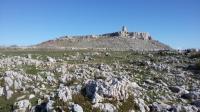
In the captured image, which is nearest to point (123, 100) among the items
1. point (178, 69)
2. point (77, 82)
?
point (77, 82)

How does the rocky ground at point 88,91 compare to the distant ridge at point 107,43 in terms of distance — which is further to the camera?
the distant ridge at point 107,43

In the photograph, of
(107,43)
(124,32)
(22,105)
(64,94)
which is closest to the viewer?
(22,105)

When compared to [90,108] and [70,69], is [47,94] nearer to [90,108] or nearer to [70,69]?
[90,108]

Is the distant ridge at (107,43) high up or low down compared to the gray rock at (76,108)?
up

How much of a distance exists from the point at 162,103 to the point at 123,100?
12.2ft

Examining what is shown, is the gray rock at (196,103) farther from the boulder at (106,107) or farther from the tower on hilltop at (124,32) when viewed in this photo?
the tower on hilltop at (124,32)

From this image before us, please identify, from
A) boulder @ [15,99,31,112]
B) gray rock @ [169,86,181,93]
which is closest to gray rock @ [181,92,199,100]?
gray rock @ [169,86,181,93]

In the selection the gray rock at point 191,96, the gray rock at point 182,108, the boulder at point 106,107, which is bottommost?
the gray rock at point 182,108

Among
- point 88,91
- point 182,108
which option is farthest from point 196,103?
point 88,91

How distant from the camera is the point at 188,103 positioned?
30734 mm

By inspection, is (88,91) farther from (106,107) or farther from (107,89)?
(106,107)

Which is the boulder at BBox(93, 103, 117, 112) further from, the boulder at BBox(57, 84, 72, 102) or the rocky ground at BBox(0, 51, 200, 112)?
the boulder at BBox(57, 84, 72, 102)

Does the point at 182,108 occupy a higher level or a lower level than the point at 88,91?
lower

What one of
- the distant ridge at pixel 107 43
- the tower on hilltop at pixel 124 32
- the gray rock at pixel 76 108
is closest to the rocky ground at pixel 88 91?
the gray rock at pixel 76 108
